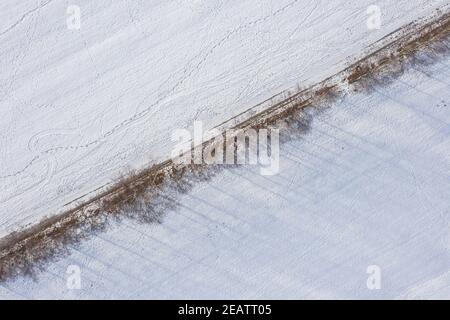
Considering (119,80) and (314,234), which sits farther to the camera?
(119,80)

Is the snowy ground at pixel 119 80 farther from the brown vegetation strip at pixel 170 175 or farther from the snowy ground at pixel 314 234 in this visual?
the snowy ground at pixel 314 234

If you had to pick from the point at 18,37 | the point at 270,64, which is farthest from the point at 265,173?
the point at 18,37

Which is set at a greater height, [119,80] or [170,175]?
[119,80]

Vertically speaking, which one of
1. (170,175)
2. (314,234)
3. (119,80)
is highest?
(119,80)

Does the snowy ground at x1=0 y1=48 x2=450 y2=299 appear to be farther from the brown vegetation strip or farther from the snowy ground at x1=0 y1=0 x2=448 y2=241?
the snowy ground at x1=0 y1=0 x2=448 y2=241

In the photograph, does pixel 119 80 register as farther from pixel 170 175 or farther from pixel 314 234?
pixel 314 234

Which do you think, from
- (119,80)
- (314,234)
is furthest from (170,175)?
(314,234)

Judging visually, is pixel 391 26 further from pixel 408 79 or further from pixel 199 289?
pixel 199 289

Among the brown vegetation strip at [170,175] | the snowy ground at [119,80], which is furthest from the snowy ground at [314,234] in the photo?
the snowy ground at [119,80]
